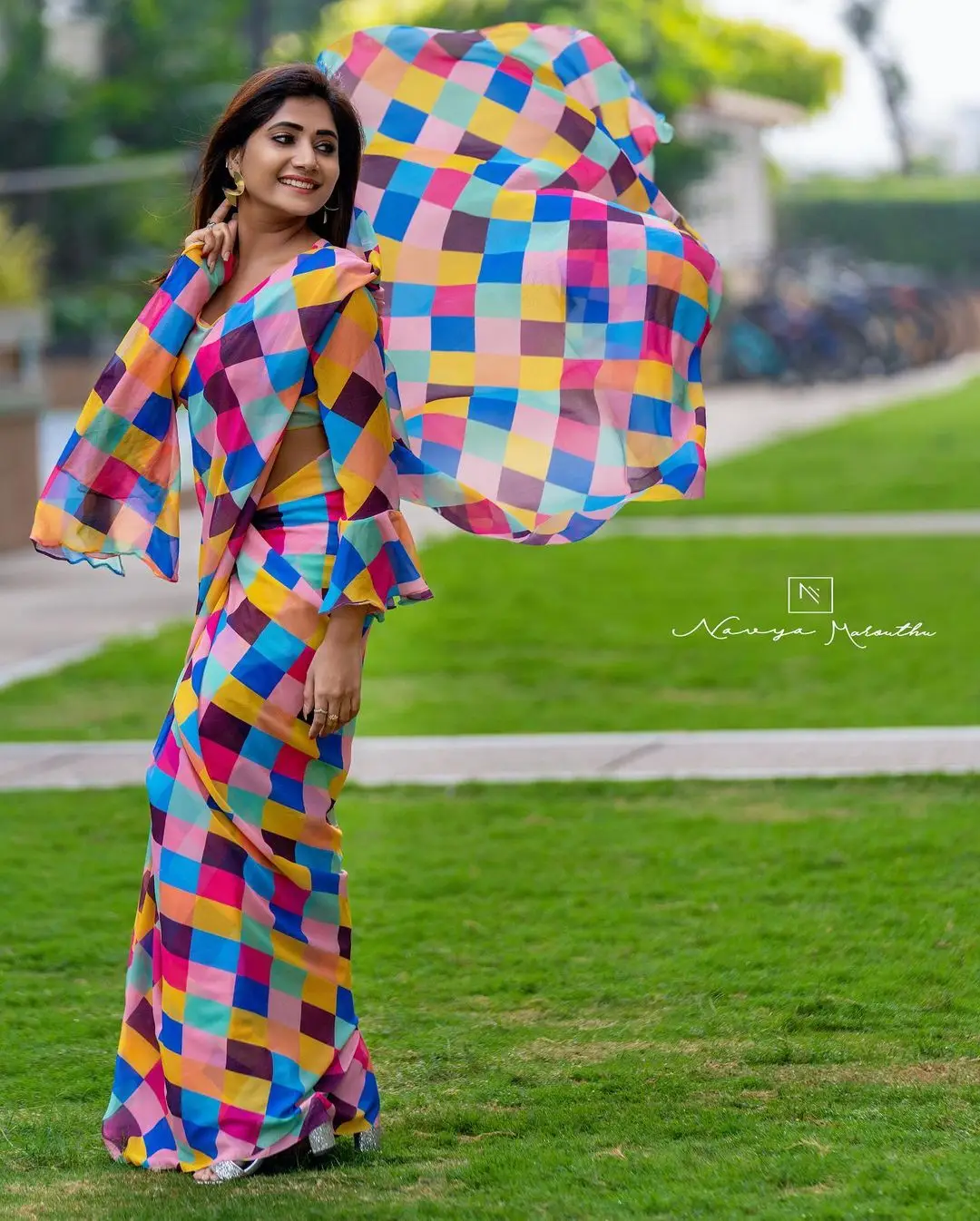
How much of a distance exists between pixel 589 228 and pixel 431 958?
2002 millimetres

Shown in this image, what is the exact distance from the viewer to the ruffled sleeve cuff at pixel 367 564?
365cm

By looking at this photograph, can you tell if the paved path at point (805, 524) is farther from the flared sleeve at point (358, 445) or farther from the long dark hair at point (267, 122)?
the flared sleeve at point (358, 445)

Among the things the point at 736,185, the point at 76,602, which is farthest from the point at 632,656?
the point at 736,185

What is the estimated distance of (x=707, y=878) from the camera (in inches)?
239

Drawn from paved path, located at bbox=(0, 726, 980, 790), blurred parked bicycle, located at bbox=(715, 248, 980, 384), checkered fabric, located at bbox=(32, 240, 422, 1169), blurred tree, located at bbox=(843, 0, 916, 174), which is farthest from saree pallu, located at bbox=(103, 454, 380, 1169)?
blurred tree, located at bbox=(843, 0, 916, 174)

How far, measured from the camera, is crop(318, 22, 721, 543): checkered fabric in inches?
162

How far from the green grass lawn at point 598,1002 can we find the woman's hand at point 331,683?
0.79m

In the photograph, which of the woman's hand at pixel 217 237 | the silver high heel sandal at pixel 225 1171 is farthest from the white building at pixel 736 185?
the silver high heel sandal at pixel 225 1171

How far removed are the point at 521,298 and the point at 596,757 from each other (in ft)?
12.0

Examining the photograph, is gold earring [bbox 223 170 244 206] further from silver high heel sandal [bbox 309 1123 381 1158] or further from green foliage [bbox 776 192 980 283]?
green foliage [bbox 776 192 980 283]

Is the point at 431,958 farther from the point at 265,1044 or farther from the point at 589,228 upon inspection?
the point at 589,228

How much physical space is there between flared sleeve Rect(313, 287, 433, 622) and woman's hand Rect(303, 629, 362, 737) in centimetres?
7

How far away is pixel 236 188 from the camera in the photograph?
384 centimetres

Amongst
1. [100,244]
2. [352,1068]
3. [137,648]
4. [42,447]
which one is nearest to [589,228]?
[352,1068]
